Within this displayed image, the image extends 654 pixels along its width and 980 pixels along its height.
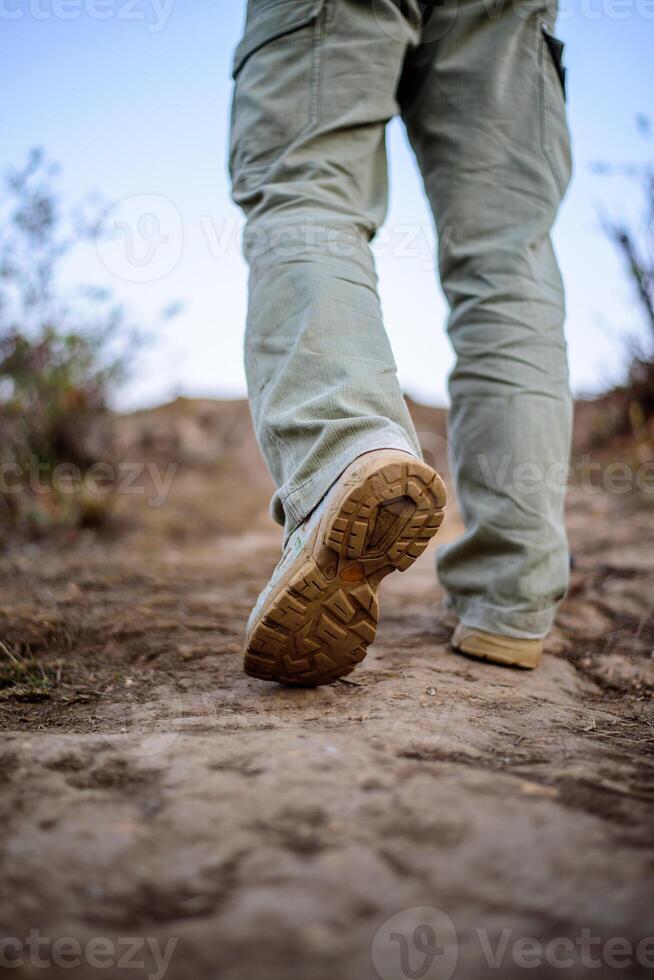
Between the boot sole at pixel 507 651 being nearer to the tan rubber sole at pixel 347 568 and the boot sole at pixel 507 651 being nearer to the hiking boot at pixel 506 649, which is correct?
the hiking boot at pixel 506 649

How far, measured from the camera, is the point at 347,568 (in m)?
1.06

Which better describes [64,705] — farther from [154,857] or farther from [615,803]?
[615,803]

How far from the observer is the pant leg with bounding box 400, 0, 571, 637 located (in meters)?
1.43

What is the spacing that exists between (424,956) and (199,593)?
5.55ft

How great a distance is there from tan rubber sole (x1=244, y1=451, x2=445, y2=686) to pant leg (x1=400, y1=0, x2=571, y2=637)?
0.44 meters

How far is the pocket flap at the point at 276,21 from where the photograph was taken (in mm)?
1230

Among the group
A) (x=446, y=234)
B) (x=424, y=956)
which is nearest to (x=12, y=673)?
(x=424, y=956)

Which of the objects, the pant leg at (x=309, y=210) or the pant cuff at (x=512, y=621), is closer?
the pant leg at (x=309, y=210)
